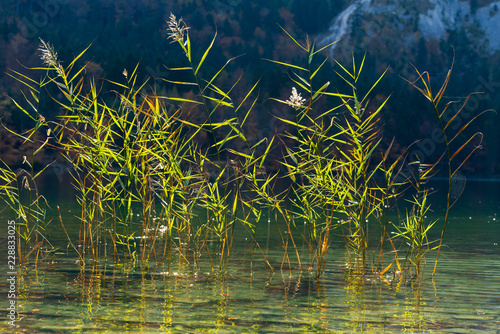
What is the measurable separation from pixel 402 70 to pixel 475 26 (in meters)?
51.4

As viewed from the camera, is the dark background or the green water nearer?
the green water

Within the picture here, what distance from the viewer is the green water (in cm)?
679

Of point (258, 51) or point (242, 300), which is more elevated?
point (258, 51)

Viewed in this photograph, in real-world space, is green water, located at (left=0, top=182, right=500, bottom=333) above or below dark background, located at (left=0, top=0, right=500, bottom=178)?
below

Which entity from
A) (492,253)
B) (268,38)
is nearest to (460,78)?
(268,38)

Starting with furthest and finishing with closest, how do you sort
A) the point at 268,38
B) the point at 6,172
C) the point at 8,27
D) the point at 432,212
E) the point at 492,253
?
the point at 268,38
the point at 8,27
the point at 432,212
the point at 492,253
the point at 6,172

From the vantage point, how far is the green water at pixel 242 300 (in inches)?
267

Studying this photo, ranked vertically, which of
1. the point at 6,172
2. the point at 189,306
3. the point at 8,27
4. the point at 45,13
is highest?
the point at 45,13

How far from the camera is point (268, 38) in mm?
140250

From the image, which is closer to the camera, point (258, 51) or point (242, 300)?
point (242, 300)

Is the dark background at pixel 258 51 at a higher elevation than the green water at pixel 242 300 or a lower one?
higher

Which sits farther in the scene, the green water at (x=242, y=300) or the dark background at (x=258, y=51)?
the dark background at (x=258, y=51)

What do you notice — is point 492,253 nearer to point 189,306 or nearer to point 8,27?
point 189,306

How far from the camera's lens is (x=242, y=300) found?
26.6ft
